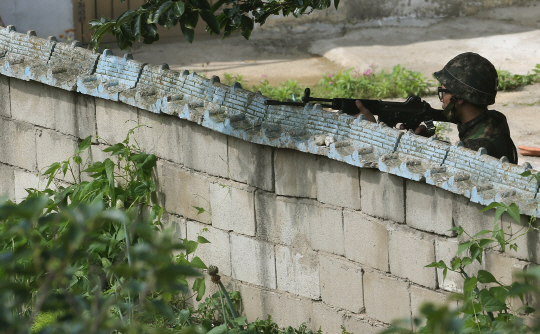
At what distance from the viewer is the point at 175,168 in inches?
170

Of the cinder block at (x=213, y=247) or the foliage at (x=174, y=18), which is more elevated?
the foliage at (x=174, y=18)

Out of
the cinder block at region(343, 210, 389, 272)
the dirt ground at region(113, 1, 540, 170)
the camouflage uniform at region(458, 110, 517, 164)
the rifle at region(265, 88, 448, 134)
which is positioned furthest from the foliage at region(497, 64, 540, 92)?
the cinder block at region(343, 210, 389, 272)

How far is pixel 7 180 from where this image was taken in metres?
5.35

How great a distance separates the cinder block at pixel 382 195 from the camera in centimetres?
344

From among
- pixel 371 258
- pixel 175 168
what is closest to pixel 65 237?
pixel 371 258

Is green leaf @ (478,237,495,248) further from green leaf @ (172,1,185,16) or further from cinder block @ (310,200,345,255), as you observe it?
green leaf @ (172,1,185,16)

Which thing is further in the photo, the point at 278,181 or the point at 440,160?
the point at 278,181

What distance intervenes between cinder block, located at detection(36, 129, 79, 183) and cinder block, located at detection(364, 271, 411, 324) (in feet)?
7.31

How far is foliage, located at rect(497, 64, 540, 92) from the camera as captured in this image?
8.80 m

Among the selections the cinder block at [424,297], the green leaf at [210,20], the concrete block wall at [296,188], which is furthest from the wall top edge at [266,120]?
the green leaf at [210,20]

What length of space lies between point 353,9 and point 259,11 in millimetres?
8657

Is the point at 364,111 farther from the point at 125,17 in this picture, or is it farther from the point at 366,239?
the point at 125,17

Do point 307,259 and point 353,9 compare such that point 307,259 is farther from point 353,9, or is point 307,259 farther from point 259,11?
point 353,9

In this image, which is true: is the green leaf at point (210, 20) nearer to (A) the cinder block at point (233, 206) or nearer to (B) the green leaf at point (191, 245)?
(A) the cinder block at point (233, 206)
